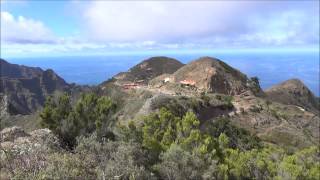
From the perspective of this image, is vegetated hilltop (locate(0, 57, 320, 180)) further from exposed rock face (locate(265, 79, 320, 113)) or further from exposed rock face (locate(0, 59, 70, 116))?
exposed rock face (locate(0, 59, 70, 116))

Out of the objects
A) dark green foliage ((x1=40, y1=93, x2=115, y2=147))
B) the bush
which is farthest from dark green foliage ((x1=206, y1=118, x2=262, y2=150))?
the bush

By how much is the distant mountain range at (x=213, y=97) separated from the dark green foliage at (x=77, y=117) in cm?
264

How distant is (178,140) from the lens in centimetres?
2403

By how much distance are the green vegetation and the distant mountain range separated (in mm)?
4364

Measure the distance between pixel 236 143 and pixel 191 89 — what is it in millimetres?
35386

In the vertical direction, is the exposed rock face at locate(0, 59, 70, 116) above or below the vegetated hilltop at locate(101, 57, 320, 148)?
below

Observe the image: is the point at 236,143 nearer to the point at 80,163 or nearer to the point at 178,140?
the point at 178,140

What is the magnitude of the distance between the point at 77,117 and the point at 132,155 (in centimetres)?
829

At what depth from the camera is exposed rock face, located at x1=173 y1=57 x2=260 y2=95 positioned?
259 ft

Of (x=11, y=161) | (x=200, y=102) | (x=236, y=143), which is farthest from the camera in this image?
(x=200, y=102)

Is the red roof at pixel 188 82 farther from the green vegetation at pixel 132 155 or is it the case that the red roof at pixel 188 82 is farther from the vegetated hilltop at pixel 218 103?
the green vegetation at pixel 132 155

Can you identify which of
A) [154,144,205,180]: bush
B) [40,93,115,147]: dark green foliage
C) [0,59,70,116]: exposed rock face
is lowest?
[0,59,70,116]: exposed rock face

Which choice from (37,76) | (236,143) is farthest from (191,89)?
(37,76)

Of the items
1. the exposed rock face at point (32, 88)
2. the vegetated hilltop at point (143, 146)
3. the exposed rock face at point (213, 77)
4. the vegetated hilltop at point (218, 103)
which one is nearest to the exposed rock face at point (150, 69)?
the exposed rock face at point (213, 77)
